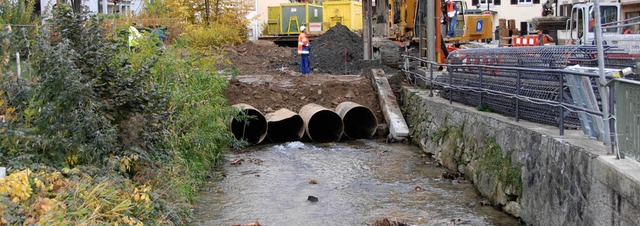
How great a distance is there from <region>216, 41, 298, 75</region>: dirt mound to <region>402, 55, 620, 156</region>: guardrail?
510 inches

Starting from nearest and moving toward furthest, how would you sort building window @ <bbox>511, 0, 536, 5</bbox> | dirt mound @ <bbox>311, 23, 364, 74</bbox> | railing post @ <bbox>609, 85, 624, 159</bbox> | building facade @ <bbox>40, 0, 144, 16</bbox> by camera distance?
1. railing post @ <bbox>609, 85, 624, 159</bbox>
2. dirt mound @ <bbox>311, 23, 364, 74</bbox>
3. building facade @ <bbox>40, 0, 144, 16</bbox>
4. building window @ <bbox>511, 0, 536, 5</bbox>

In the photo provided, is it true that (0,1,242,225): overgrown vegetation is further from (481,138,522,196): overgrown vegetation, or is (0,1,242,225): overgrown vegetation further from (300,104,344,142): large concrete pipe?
(300,104,344,142): large concrete pipe

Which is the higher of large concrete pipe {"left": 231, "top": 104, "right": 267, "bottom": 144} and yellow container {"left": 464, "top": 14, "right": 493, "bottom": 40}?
yellow container {"left": 464, "top": 14, "right": 493, "bottom": 40}

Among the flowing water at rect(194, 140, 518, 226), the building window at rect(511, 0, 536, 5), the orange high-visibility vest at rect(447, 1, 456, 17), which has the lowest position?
the flowing water at rect(194, 140, 518, 226)

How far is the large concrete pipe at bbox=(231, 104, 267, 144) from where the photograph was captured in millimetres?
20030

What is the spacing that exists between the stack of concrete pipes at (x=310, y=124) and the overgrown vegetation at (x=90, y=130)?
865cm

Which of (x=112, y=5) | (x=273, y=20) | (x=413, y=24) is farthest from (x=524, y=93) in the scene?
(x=273, y=20)

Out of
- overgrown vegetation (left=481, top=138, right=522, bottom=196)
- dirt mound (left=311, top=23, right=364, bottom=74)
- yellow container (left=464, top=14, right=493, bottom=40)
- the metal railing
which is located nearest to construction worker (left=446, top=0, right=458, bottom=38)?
yellow container (left=464, top=14, right=493, bottom=40)

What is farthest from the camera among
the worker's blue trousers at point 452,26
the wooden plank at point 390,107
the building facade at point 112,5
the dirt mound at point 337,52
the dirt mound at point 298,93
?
A: the building facade at point 112,5

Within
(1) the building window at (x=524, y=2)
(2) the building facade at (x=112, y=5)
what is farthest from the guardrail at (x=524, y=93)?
(1) the building window at (x=524, y=2)

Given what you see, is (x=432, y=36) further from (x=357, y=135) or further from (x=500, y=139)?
(x=500, y=139)

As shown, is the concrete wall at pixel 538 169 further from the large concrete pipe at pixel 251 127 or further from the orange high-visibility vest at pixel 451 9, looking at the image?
the orange high-visibility vest at pixel 451 9

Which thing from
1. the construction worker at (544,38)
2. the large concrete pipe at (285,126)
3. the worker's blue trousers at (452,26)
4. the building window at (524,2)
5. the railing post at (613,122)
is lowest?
the large concrete pipe at (285,126)

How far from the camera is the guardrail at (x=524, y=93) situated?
928cm
